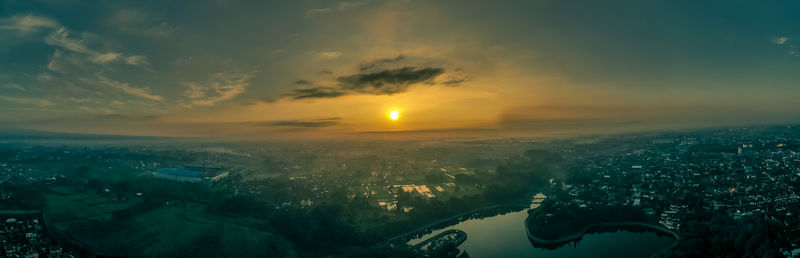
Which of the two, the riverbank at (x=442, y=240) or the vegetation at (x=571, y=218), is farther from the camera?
the vegetation at (x=571, y=218)

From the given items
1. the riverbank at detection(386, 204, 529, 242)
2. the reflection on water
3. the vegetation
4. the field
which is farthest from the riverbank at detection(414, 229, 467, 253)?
the field

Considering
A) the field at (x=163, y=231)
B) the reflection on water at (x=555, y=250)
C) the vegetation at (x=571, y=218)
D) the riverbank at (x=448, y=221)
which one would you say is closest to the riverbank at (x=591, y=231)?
the vegetation at (x=571, y=218)

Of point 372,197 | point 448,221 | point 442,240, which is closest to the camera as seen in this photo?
point 442,240

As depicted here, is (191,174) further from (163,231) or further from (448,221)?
(448,221)

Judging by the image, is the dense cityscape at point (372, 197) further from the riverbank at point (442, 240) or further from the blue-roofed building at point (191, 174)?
the blue-roofed building at point (191, 174)

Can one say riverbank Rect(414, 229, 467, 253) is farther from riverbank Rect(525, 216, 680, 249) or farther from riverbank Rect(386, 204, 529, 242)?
riverbank Rect(525, 216, 680, 249)

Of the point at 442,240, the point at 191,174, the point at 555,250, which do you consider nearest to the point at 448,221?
the point at 442,240
